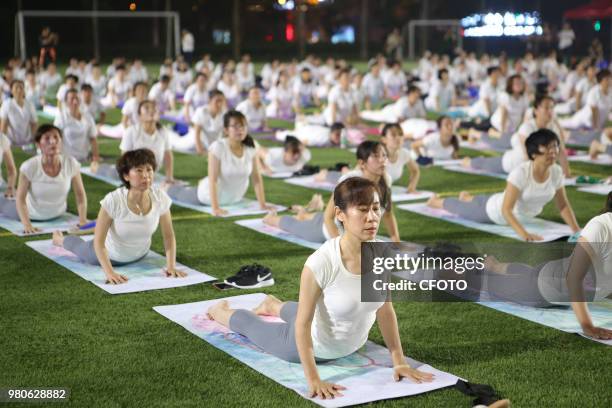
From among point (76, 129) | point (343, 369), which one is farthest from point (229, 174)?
point (343, 369)

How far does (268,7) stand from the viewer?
41.4 meters

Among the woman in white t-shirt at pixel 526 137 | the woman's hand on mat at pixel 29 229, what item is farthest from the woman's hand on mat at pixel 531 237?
the woman's hand on mat at pixel 29 229

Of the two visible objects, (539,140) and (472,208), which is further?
(472,208)

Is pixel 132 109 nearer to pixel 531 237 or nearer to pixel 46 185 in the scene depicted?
pixel 46 185

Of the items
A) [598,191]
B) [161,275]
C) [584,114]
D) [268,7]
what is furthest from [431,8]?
[161,275]

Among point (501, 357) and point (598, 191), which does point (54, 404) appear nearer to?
point (501, 357)

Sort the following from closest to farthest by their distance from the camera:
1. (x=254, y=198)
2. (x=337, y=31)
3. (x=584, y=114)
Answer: (x=254, y=198)
(x=584, y=114)
(x=337, y=31)

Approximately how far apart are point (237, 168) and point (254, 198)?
0.80m

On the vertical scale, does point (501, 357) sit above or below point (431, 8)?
below

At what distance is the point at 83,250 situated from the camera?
6324 millimetres

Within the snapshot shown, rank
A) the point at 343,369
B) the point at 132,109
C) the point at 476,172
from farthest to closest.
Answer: the point at 132,109
the point at 476,172
the point at 343,369

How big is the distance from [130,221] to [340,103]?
9.44 m

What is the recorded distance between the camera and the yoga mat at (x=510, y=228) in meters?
7.25

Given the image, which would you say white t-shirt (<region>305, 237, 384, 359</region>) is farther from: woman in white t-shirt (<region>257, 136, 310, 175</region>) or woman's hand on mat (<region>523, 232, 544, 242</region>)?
woman in white t-shirt (<region>257, 136, 310, 175</region>)
